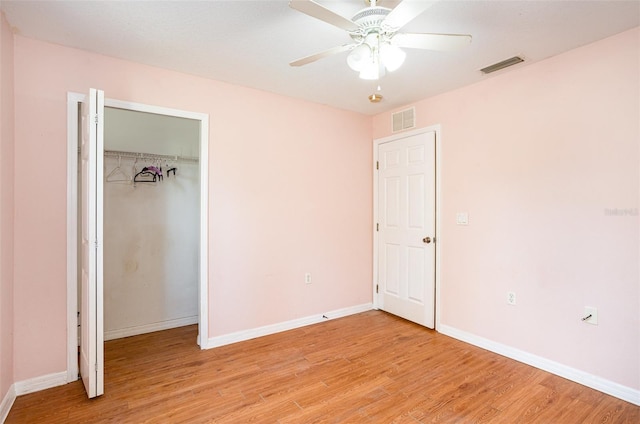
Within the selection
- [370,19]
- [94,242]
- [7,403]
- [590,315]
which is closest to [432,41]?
[370,19]

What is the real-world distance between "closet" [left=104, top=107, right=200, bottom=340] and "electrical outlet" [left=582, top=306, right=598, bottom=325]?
3522 millimetres

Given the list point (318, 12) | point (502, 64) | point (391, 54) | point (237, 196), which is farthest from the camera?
point (237, 196)

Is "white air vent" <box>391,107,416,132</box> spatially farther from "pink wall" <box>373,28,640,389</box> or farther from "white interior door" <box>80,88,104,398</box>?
"white interior door" <box>80,88,104,398</box>

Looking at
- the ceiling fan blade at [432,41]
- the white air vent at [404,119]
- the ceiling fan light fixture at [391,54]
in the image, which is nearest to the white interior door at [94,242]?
the ceiling fan light fixture at [391,54]

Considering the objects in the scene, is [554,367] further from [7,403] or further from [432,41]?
[7,403]

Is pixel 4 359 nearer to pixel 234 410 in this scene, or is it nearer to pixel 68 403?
pixel 68 403

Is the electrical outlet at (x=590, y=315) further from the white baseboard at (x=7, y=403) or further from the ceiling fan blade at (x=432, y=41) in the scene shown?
the white baseboard at (x=7, y=403)

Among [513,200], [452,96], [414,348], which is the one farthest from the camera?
[452,96]

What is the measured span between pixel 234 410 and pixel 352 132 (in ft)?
10.2

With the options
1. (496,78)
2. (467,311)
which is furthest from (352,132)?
(467,311)

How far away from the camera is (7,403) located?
2.02m

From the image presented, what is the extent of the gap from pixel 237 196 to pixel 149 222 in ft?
3.52

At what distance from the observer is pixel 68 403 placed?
2.10 metres

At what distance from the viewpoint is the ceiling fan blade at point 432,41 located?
5.25 ft
